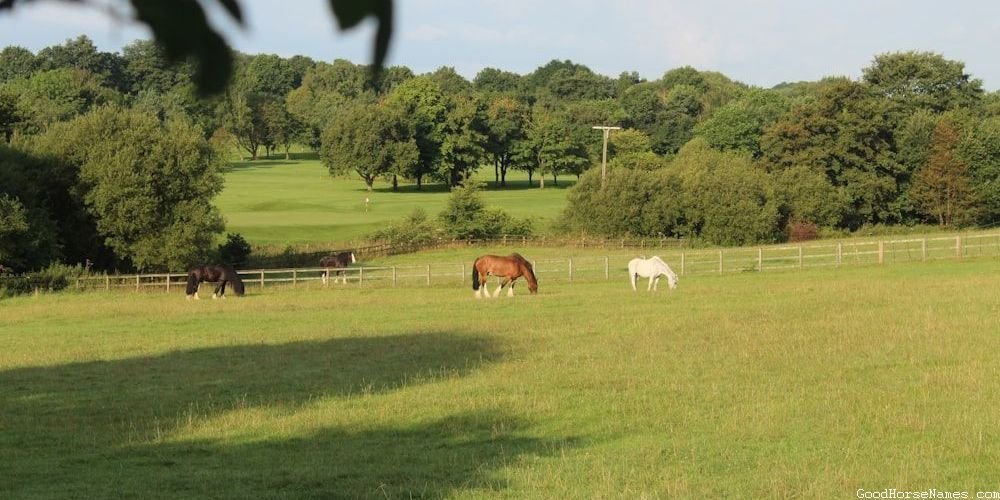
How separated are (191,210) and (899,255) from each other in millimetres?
24339

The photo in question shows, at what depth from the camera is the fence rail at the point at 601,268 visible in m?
37.6

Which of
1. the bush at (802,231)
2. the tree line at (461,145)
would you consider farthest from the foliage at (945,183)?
the bush at (802,231)

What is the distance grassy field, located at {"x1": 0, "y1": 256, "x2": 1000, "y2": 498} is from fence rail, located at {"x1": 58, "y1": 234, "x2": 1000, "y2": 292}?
1280cm

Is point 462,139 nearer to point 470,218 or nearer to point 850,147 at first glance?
point 470,218

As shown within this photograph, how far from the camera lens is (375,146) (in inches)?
3226

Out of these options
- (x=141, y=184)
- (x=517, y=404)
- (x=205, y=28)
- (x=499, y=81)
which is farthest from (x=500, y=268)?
(x=499, y=81)

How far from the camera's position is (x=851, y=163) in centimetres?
6662

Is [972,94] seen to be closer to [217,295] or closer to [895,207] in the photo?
[895,207]

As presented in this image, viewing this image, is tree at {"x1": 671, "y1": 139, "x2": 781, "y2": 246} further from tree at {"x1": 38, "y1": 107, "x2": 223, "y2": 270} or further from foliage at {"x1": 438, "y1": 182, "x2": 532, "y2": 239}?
tree at {"x1": 38, "y1": 107, "x2": 223, "y2": 270}

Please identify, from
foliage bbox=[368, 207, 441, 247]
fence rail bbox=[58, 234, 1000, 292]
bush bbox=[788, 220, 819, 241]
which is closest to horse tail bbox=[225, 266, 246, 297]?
fence rail bbox=[58, 234, 1000, 292]

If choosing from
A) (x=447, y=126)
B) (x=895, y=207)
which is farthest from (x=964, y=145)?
(x=447, y=126)

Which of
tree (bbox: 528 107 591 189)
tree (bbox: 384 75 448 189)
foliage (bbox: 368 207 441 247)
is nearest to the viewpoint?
foliage (bbox: 368 207 441 247)

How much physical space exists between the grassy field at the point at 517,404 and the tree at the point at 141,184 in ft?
54.5

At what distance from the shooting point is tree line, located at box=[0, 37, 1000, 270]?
111 inches
